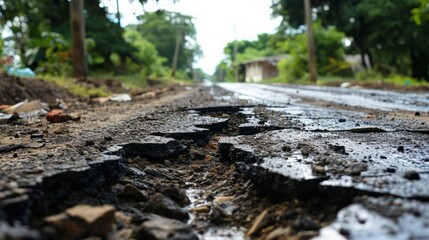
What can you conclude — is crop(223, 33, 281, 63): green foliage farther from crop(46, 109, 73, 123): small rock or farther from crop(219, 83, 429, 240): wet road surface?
crop(219, 83, 429, 240): wet road surface

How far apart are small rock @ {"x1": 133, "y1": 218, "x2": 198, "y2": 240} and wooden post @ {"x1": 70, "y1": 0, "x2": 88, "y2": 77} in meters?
8.52

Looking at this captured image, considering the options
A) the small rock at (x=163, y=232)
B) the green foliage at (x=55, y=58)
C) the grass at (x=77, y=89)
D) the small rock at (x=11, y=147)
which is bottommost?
the small rock at (x=163, y=232)

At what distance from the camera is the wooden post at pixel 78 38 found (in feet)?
29.2

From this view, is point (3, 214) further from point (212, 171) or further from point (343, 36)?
point (343, 36)

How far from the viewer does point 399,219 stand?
1089mm

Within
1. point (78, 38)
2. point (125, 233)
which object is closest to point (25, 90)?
point (78, 38)

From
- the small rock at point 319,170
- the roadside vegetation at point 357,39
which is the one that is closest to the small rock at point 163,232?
the small rock at point 319,170

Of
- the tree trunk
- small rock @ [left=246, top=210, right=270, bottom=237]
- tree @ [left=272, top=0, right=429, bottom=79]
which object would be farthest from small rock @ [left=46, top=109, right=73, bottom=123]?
the tree trunk

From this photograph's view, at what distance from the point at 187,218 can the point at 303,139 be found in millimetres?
1112

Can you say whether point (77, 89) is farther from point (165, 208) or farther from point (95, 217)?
point (95, 217)

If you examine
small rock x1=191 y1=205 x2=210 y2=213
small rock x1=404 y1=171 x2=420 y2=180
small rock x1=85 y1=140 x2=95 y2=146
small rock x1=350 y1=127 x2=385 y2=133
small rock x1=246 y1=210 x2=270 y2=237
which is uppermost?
small rock x1=85 y1=140 x2=95 y2=146

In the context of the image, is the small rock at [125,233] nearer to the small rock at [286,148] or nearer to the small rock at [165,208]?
the small rock at [165,208]

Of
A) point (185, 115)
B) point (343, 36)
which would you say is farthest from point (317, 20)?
point (185, 115)

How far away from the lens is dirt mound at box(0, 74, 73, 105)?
511cm
